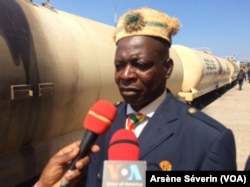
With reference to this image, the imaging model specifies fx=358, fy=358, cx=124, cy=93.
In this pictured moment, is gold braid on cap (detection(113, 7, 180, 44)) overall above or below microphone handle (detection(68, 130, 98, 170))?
above

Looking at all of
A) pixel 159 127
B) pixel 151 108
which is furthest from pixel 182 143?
pixel 151 108

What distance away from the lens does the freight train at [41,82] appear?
3033mm

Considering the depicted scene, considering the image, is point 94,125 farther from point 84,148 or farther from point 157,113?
point 157,113

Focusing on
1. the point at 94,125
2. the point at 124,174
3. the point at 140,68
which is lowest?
the point at 124,174

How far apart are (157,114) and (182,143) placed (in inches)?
8.0

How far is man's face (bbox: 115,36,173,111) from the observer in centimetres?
166

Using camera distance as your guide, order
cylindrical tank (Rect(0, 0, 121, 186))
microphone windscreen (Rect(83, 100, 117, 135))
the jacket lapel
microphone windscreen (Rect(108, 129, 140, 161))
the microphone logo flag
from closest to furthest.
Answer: the microphone logo flag < microphone windscreen (Rect(108, 129, 140, 161)) < microphone windscreen (Rect(83, 100, 117, 135)) < the jacket lapel < cylindrical tank (Rect(0, 0, 121, 186))

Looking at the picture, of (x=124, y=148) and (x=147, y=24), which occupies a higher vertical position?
(x=147, y=24)

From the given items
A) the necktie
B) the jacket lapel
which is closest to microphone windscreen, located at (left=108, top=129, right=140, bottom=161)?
the jacket lapel

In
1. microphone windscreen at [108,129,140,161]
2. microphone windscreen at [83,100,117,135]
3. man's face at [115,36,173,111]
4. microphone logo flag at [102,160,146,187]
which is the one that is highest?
man's face at [115,36,173,111]

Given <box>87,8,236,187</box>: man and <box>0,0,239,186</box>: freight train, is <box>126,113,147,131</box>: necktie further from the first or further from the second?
<box>0,0,239,186</box>: freight train

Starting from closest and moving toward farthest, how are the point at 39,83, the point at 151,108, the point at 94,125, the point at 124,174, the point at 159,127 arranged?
the point at 124,174 < the point at 94,125 < the point at 159,127 < the point at 151,108 < the point at 39,83

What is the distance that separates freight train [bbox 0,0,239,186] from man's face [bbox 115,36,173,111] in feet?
4.93

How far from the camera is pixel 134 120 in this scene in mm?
1731
